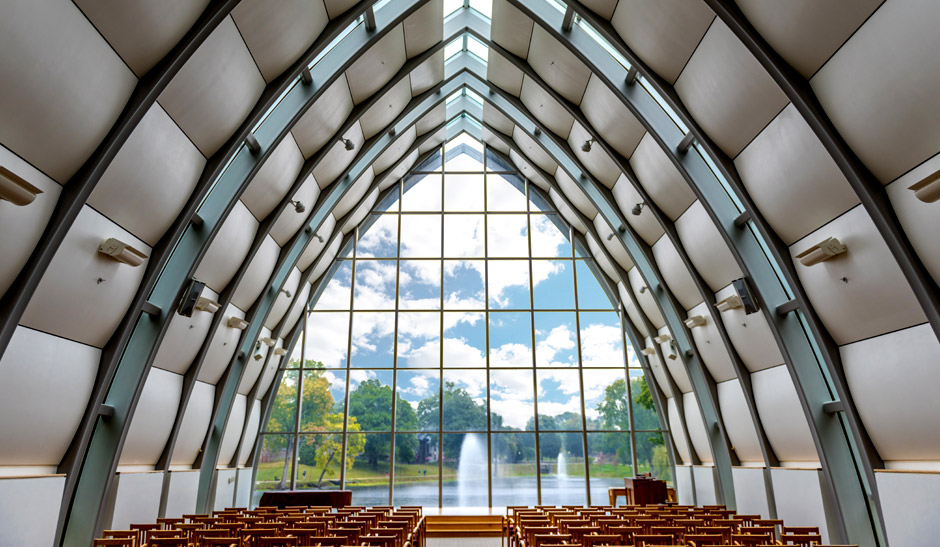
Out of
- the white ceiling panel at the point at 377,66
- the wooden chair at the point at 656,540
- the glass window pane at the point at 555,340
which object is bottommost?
the wooden chair at the point at 656,540

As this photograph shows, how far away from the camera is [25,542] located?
643cm

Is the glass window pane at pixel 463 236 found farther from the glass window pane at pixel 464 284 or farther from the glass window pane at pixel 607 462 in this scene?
the glass window pane at pixel 607 462

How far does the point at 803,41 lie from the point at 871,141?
4.17 feet

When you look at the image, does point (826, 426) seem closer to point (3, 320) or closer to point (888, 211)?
point (888, 211)

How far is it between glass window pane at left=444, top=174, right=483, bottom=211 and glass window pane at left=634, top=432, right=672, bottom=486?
7.36 metres

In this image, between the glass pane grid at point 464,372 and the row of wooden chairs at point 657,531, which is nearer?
the row of wooden chairs at point 657,531

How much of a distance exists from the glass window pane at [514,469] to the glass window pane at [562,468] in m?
0.25

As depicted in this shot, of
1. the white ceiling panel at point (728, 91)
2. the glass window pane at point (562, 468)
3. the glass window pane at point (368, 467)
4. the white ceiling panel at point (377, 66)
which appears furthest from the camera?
the glass window pane at point (562, 468)

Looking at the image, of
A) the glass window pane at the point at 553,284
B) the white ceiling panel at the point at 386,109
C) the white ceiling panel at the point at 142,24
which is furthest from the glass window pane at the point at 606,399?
the white ceiling panel at the point at 142,24

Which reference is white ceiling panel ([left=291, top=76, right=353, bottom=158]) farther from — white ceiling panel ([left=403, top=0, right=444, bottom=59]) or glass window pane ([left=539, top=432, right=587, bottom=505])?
glass window pane ([left=539, top=432, right=587, bottom=505])

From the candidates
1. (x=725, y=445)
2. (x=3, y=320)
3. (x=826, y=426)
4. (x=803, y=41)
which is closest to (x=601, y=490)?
(x=725, y=445)

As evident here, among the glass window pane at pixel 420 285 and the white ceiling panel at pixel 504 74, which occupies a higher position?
the white ceiling panel at pixel 504 74

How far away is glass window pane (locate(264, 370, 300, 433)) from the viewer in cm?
1424

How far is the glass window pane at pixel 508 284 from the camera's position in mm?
15211
